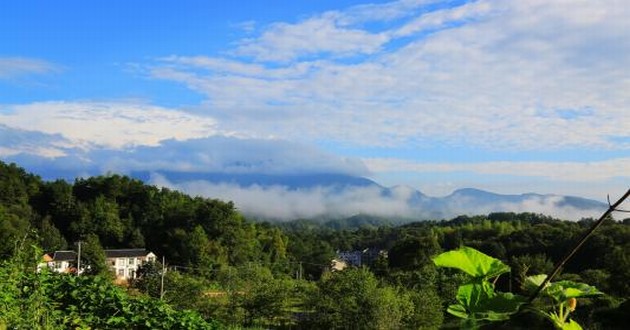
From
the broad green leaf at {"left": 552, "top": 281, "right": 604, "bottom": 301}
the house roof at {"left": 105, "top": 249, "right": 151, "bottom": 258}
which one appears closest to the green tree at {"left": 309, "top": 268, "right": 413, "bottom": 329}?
the broad green leaf at {"left": 552, "top": 281, "right": 604, "bottom": 301}

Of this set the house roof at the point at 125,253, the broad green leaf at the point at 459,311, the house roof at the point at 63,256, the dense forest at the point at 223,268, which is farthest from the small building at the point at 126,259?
the broad green leaf at the point at 459,311

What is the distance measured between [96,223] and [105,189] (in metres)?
5.78

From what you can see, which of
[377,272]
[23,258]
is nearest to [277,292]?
[377,272]

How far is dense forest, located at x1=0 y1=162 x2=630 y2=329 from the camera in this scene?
6.09m

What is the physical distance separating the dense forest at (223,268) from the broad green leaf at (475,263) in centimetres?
8

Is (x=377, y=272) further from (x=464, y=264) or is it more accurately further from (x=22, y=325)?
(x=464, y=264)

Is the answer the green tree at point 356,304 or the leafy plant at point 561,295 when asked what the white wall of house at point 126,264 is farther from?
the leafy plant at point 561,295

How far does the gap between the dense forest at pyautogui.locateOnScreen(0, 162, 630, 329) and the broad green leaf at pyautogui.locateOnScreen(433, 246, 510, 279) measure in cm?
8

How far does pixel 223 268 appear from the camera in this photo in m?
37.3

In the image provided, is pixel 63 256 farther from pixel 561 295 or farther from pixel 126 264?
pixel 561 295

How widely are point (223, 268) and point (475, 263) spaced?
37.4 meters

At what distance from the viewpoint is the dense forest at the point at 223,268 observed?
6.09 metres

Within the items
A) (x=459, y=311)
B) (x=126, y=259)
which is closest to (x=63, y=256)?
(x=126, y=259)

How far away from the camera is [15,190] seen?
1886 inches
